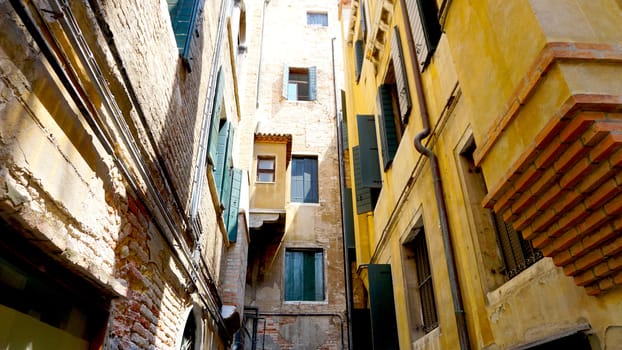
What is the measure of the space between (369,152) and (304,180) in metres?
5.60

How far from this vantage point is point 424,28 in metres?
5.35

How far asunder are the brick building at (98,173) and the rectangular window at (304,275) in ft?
22.1

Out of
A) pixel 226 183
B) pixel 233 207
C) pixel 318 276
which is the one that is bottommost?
pixel 318 276

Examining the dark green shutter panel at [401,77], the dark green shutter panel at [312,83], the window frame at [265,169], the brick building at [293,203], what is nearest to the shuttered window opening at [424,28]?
the dark green shutter panel at [401,77]

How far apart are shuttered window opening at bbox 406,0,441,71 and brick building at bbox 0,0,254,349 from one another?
9.19 feet

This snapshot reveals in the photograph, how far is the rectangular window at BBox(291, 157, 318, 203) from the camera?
13570 millimetres

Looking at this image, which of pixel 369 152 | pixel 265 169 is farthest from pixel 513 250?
pixel 265 169

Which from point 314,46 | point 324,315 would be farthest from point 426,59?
point 314,46

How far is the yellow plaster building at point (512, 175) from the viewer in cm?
203

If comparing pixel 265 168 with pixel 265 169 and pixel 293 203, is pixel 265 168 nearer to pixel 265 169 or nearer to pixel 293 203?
pixel 265 169

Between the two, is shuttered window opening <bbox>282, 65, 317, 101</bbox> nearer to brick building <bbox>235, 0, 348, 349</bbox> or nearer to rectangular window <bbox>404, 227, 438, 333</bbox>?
brick building <bbox>235, 0, 348, 349</bbox>

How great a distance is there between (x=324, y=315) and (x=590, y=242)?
1008 cm

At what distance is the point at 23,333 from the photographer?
2.05 meters

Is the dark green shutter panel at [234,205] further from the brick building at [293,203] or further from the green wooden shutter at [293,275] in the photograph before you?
the green wooden shutter at [293,275]
